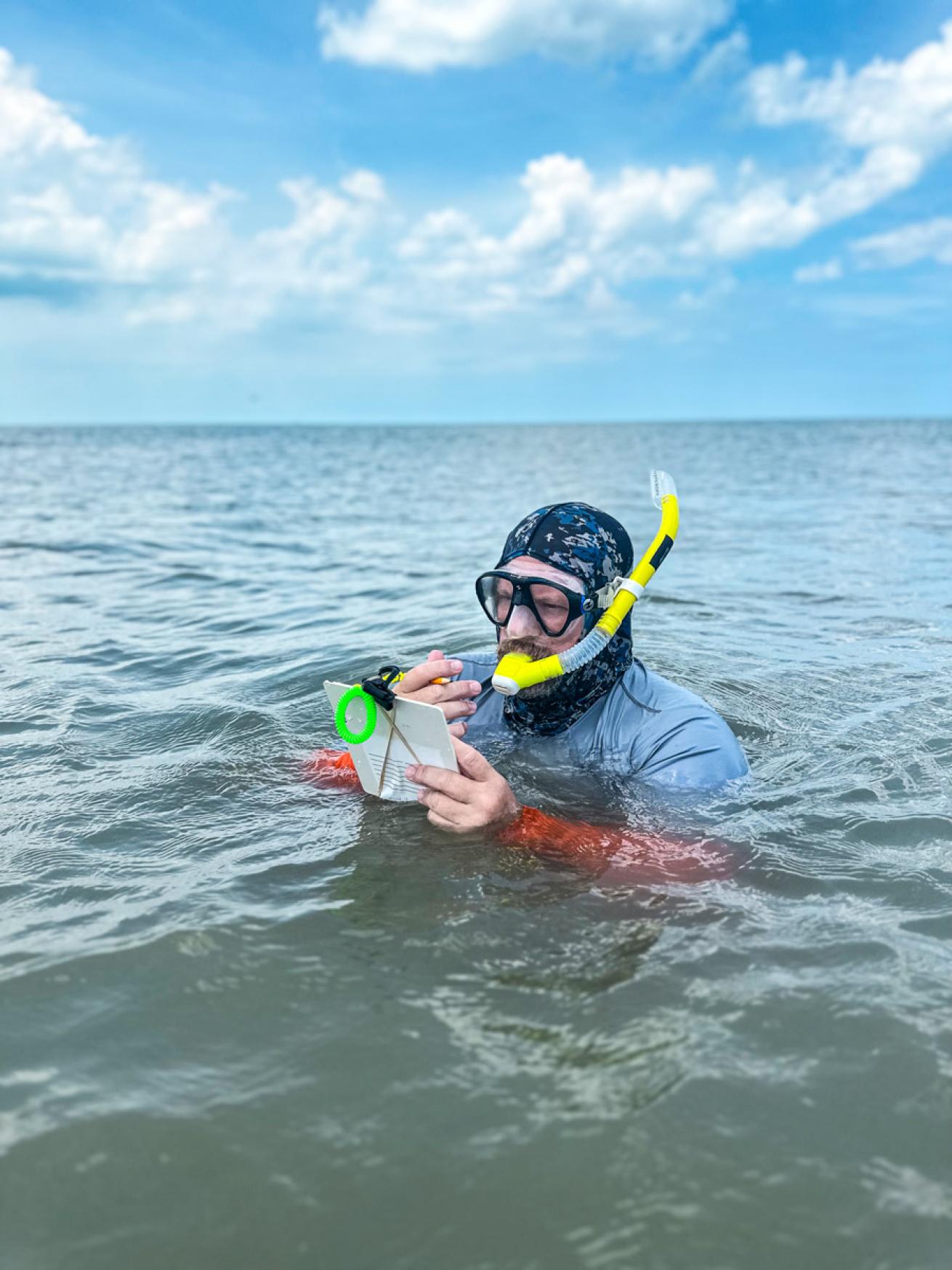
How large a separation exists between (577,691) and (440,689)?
77 cm

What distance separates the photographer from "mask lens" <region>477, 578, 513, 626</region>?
4.08 metres

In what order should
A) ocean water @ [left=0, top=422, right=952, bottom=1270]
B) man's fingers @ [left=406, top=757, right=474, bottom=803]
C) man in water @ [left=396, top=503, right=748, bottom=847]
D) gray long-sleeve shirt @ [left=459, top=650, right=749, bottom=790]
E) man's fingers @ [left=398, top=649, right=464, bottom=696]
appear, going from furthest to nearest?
gray long-sleeve shirt @ [left=459, top=650, right=749, bottom=790] → man in water @ [left=396, top=503, right=748, bottom=847] → man's fingers @ [left=398, top=649, right=464, bottom=696] → man's fingers @ [left=406, top=757, right=474, bottom=803] → ocean water @ [left=0, top=422, right=952, bottom=1270]

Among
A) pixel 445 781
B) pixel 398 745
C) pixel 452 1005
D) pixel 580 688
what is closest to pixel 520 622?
pixel 580 688

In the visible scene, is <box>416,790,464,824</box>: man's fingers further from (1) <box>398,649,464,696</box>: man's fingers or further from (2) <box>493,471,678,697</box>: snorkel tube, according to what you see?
(2) <box>493,471,678,697</box>: snorkel tube

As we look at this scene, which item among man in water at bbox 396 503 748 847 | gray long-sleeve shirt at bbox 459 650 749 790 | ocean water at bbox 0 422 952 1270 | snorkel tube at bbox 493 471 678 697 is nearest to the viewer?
ocean water at bbox 0 422 952 1270

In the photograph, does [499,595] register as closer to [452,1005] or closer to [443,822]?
[443,822]

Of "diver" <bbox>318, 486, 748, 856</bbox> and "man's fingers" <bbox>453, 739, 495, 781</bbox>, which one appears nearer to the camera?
"man's fingers" <bbox>453, 739, 495, 781</bbox>

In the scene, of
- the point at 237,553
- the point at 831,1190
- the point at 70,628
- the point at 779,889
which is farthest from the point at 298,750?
the point at 237,553

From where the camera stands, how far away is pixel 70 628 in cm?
863

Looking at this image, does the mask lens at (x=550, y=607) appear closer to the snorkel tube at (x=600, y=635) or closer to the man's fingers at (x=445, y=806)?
the snorkel tube at (x=600, y=635)

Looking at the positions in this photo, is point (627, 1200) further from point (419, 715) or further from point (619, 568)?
point (619, 568)

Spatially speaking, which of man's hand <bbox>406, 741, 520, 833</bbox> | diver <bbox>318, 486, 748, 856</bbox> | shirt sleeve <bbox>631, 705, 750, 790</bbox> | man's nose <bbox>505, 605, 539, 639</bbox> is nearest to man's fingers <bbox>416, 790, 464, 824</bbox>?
man's hand <bbox>406, 741, 520, 833</bbox>

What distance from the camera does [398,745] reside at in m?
3.71

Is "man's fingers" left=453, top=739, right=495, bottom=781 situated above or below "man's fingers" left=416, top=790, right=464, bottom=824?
above
